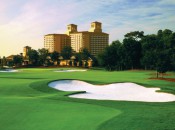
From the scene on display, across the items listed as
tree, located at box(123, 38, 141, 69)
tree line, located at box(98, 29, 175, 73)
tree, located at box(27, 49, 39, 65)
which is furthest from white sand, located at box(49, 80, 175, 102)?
tree, located at box(27, 49, 39, 65)

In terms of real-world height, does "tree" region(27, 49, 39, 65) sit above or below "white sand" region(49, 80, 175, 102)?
above

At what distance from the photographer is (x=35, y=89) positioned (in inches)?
1163

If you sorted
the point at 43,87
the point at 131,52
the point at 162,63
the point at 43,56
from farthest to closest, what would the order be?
the point at 43,56
the point at 131,52
the point at 162,63
the point at 43,87

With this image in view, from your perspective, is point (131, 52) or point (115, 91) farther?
point (131, 52)

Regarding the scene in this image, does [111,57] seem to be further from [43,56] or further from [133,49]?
[43,56]

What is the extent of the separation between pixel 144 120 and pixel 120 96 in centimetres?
1523

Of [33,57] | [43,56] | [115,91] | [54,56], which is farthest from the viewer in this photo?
[54,56]

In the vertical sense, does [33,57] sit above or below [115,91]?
above

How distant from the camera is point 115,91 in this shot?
Result: 31531mm

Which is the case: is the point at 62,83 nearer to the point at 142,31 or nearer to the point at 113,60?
the point at 113,60

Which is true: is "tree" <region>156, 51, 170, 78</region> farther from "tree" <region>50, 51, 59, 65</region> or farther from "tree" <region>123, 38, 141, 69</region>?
"tree" <region>50, 51, 59, 65</region>

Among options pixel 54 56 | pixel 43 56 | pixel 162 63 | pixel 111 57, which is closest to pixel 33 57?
pixel 43 56

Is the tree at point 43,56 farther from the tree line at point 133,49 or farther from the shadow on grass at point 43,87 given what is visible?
the shadow on grass at point 43,87

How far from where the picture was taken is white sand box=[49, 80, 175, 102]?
2683 centimetres
